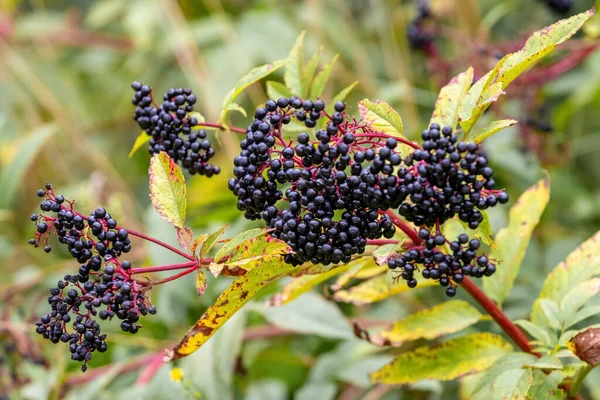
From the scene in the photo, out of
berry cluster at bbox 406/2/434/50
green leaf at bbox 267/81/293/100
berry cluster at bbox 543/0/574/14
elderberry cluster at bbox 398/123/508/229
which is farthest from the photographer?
berry cluster at bbox 406/2/434/50

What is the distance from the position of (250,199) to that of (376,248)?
173mm

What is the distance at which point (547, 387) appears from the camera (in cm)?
85

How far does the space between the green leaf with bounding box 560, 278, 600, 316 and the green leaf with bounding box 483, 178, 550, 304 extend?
11 cm

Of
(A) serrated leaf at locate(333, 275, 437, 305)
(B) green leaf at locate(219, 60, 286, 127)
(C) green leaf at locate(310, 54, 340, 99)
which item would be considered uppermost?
(B) green leaf at locate(219, 60, 286, 127)

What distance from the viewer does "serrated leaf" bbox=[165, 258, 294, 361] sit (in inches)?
31.5

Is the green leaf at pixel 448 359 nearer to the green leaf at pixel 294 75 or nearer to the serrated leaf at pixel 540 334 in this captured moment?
the serrated leaf at pixel 540 334

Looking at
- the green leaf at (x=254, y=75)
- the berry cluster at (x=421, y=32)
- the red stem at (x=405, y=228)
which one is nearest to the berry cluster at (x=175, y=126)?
the green leaf at (x=254, y=75)

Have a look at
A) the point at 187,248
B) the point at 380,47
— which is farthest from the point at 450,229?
the point at 380,47

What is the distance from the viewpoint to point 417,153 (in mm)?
688

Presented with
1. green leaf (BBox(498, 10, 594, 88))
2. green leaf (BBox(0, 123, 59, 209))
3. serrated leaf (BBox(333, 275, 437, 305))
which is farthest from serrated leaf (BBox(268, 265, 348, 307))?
green leaf (BBox(0, 123, 59, 209))

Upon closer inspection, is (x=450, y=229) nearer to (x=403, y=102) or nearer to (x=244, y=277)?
(x=244, y=277)

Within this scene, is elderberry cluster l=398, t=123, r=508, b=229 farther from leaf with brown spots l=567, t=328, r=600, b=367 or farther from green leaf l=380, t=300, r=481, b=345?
green leaf l=380, t=300, r=481, b=345

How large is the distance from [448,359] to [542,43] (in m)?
0.50

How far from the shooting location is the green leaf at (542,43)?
28.7 inches
